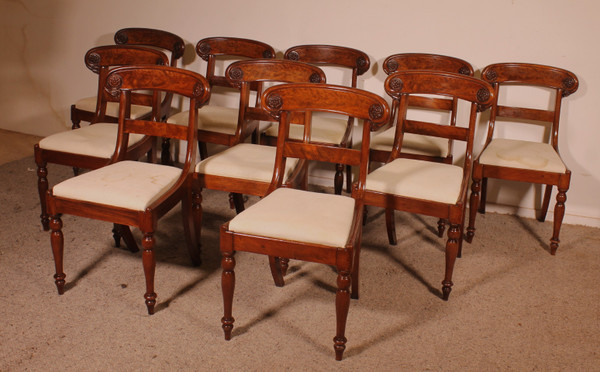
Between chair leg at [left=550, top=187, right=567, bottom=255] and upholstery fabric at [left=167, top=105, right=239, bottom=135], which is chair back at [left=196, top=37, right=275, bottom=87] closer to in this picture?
upholstery fabric at [left=167, top=105, right=239, bottom=135]

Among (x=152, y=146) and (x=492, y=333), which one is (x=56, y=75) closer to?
(x=152, y=146)

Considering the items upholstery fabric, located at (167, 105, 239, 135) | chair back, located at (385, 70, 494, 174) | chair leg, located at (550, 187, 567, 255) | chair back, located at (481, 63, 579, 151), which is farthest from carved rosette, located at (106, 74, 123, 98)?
chair leg, located at (550, 187, 567, 255)

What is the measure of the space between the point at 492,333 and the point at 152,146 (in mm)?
1967

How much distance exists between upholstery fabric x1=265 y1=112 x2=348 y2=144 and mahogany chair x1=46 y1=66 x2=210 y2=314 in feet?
2.73

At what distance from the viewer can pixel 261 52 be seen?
3.80 m

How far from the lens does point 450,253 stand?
2.58m

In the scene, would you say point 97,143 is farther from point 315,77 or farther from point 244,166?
point 315,77

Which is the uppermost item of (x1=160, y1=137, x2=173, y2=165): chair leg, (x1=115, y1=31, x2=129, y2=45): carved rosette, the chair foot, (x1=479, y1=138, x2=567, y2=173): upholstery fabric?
(x1=115, y1=31, x2=129, y2=45): carved rosette

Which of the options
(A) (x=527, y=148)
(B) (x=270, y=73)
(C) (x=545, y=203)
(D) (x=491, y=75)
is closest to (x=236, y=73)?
(B) (x=270, y=73)

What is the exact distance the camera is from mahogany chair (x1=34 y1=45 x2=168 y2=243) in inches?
117

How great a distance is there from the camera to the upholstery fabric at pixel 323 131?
327cm

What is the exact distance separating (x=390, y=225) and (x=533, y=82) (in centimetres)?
121

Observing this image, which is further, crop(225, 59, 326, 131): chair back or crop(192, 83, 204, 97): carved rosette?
crop(225, 59, 326, 131): chair back

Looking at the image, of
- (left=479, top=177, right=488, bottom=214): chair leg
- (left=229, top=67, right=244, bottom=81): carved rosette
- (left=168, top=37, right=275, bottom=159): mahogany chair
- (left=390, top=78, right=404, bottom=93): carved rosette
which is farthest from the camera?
(left=479, top=177, right=488, bottom=214): chair leg
